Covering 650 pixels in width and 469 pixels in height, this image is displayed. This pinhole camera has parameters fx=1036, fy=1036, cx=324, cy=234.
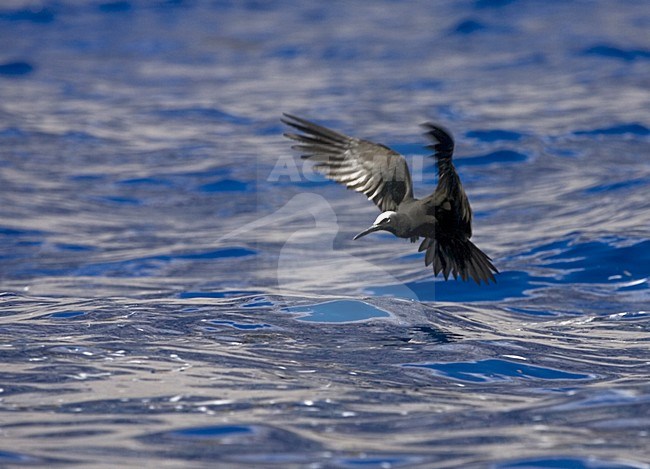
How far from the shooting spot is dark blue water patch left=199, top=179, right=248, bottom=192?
432 inches

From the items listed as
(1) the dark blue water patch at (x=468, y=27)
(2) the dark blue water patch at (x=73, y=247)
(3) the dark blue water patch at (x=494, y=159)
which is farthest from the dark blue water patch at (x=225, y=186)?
(1) the dark blue water patch at (x=468, y=27)

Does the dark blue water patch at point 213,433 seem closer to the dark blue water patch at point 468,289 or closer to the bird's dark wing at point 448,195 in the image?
the bird's dark wing at point 448,195

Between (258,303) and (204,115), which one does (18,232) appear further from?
(204,115)

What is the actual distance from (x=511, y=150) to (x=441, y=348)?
20.7 ft

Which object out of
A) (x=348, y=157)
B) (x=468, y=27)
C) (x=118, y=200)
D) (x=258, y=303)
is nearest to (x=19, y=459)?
(x=348, y=157)

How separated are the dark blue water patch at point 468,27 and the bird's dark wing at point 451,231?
40.7ft

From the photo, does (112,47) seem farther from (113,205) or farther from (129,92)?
Result: (113,205)

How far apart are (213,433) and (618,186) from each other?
22.4 feet

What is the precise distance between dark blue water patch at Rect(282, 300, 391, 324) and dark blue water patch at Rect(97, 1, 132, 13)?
14.2 meters

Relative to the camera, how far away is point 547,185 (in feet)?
34.3

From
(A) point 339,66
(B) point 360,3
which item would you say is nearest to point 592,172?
(A) point 339,66

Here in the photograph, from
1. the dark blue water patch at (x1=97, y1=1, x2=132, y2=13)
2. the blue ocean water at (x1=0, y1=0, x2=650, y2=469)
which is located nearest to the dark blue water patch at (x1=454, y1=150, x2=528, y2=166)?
the blue ocean water at (x1=0, y1=0, x2=650, y2=469)

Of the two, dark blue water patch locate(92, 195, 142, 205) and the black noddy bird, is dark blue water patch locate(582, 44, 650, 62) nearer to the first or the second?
dark blue water patch locate(92, 195, 142, 205)

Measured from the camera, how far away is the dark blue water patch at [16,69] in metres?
16.3
